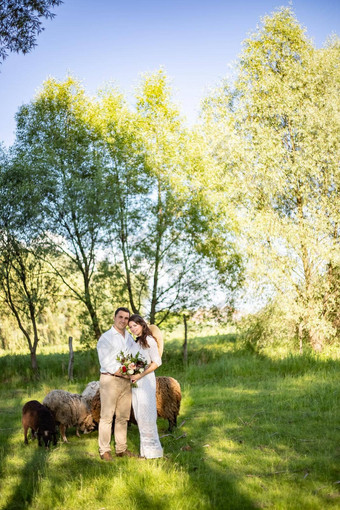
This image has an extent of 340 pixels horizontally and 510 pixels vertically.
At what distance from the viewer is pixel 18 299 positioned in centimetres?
2205

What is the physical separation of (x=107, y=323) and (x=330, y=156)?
12.1 meters

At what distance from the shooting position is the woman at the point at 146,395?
737cm

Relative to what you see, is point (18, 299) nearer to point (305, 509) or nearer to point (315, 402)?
point (315, 402)

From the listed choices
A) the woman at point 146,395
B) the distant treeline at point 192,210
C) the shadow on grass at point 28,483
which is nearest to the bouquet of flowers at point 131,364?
the woman at point 146,395

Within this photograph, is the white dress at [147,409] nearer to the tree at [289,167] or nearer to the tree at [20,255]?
the tree at [289,167]

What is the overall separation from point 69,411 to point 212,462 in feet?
10.6

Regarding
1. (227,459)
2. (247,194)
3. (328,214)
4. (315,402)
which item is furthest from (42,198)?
(227,459)

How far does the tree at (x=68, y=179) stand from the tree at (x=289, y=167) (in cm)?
565

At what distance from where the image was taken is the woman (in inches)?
290

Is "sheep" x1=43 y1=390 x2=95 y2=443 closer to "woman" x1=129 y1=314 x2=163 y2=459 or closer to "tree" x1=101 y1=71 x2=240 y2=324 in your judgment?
"woman" x1=129 y1=314 x2=163 y2=459

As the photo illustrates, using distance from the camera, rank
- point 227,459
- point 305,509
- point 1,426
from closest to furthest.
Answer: point 305,509 → point 227,459 → point 1,426

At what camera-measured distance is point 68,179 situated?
811 inches

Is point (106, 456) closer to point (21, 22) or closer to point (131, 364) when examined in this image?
point (131, 364)

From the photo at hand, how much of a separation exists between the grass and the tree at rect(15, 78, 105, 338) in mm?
8604
